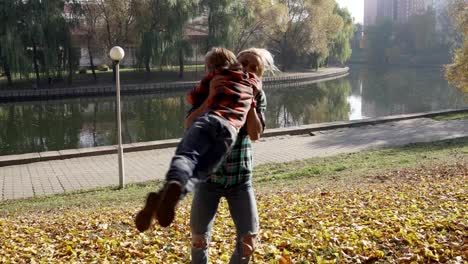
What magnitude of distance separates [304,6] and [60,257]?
42694 millimetres

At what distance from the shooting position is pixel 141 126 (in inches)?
782

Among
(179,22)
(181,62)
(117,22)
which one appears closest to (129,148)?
(179,22)

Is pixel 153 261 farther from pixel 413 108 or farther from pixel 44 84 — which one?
pixel 44 84

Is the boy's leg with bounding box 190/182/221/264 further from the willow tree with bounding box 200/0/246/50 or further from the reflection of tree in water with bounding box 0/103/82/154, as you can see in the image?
the willow tree with bounding box 200/0/246/50

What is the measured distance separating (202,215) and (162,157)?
877 cm

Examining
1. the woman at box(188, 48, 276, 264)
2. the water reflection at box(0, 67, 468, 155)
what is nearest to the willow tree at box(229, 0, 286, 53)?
the water reflection at box(0, 67, 468, 155)

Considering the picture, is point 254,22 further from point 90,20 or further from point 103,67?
point 90,20

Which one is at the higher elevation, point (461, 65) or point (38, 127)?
point (461, 65)

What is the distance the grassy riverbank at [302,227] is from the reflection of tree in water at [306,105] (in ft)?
41.3

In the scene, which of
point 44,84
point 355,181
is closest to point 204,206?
point 355,181

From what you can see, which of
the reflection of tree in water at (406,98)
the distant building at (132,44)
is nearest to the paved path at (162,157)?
the reflection of tree in water at (406,98)

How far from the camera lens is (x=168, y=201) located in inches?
78.2

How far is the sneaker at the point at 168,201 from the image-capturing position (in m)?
1.93

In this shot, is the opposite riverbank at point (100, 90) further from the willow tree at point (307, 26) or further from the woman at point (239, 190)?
the woman at point (239, 190)
